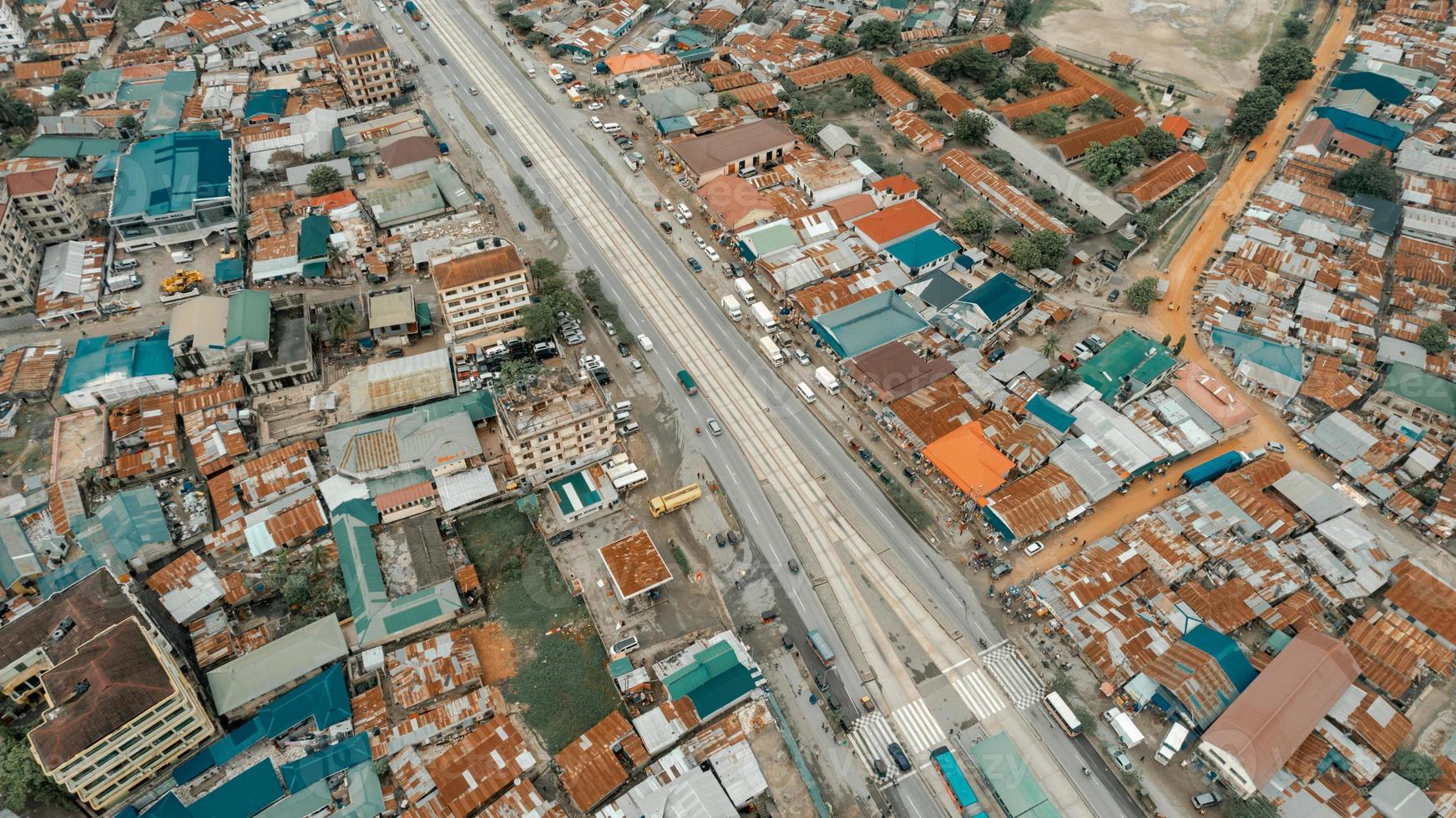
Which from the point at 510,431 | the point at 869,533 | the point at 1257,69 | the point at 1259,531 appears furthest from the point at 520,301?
the point at 1257,69

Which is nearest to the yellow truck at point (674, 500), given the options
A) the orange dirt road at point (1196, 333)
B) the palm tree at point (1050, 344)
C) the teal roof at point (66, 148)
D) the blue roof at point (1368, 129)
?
the orange dirt road at point (1196, 333)

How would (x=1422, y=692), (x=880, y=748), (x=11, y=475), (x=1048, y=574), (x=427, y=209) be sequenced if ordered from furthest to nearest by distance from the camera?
1. (x=427, y=209)
2. (x=11, y=475)
3. (x=1048, y=574)
4. (x=1422, y=692)
5. (x=880, y=748)

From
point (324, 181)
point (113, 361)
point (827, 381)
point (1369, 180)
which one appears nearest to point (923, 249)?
point (827, 381)

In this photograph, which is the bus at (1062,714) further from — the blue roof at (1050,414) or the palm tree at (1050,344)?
the palm tree at (1050,344)

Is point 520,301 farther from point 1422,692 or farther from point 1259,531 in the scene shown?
point 1422,692

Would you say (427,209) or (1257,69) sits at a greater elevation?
(1257,69)

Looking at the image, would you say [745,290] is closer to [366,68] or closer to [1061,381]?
[1061,381]

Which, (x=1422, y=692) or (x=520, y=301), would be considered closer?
(x=1422, y=692)
